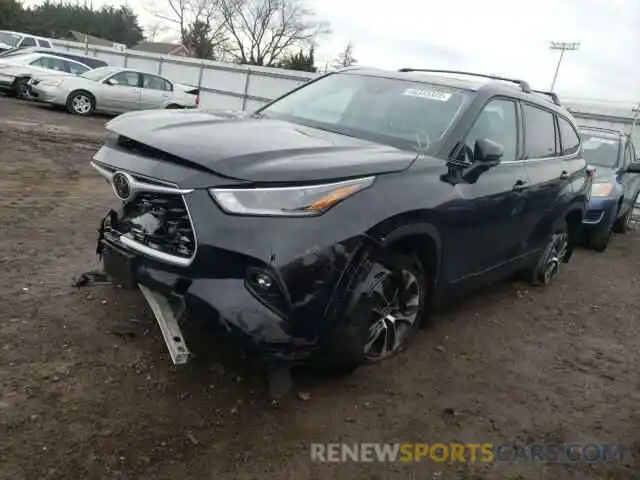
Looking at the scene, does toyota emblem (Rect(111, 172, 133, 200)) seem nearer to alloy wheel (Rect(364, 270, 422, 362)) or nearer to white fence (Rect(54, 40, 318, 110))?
alloy wheel (Rect(364, 270, 422, 362))

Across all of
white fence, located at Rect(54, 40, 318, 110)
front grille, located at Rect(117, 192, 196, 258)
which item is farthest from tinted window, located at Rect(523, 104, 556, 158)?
white fence, located at Rect(54, 40, 318, 110)

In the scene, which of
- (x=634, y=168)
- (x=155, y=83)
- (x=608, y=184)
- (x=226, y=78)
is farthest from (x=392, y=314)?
(x=226, y=78)

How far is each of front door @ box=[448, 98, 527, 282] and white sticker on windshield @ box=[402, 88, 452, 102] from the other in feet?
0.91

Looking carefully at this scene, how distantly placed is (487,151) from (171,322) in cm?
213

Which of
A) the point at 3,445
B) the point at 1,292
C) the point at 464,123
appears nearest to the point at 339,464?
the point at 3,445

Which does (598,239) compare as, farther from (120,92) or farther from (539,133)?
(120,92)

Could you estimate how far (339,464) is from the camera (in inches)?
108

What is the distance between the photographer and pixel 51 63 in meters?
17.2

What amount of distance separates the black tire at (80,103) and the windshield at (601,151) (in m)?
13.0

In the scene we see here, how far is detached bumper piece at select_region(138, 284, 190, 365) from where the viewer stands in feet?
9.18

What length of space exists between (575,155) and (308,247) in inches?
162

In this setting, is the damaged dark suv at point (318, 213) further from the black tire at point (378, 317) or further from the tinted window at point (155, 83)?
the tinted window at point (155, 83)

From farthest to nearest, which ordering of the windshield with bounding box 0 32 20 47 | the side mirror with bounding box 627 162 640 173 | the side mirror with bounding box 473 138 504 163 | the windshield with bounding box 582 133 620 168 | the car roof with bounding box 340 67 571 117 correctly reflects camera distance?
the windshield with bounding box 0 32 20 47 → the windshield with bounding box 582 133 620 168 → the side mirror with bounding box 627 162 640 173 → the car roof with bounding box 340 67 571 117 → the side mirror with bounding box 473 138 504 163

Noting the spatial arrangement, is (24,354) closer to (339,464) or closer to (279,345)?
(279,345)
